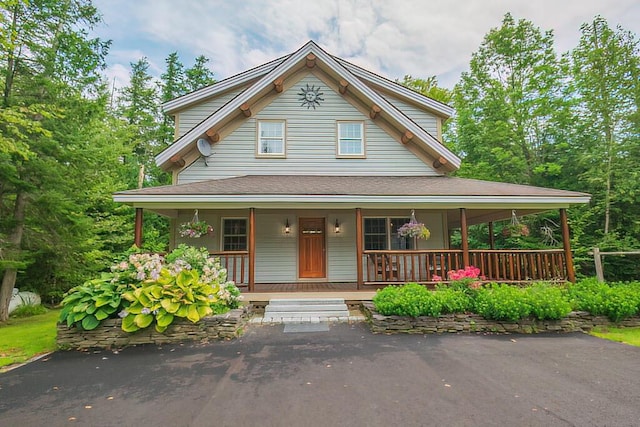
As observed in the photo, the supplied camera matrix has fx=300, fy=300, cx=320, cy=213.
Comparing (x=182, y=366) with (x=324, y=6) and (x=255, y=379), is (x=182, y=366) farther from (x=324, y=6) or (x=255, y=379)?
(x=324, y=6)

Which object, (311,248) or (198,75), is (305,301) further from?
(198,75)

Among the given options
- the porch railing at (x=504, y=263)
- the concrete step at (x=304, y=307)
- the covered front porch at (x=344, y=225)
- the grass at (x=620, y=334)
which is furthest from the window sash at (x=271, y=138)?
the grass at (x=620, y=334)

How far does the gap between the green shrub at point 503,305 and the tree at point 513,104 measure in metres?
10.6

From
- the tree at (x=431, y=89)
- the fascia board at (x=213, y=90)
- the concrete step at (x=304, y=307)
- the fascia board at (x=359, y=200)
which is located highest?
the tree at (x=431, y=89)

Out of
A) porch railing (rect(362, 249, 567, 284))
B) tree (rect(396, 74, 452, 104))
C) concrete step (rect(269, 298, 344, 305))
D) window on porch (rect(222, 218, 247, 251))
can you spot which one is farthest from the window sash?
tree (rect(396, 74, 452, 104))

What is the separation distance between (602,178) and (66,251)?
18.3 m

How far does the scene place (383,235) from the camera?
978 cm

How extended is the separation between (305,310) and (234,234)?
3.89 metres

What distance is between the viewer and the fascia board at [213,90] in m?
10.2

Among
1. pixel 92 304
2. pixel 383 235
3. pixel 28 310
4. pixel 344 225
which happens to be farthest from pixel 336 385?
pixel 28 310

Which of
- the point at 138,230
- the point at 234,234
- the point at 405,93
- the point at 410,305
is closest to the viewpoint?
the point at 410,305

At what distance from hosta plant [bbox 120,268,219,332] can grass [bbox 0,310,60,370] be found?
4.75ft

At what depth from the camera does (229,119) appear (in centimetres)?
959

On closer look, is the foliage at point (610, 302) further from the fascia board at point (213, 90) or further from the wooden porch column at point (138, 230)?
the fascia board at point (213, 90)
